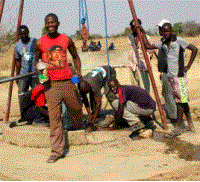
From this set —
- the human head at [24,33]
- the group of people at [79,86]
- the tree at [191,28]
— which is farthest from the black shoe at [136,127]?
the tree at [191,28]

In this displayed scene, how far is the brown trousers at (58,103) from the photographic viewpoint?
12.0ft

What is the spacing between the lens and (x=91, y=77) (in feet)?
16.4

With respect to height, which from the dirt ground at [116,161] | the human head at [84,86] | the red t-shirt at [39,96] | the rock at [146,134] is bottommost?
the dirt ground at [116,161]

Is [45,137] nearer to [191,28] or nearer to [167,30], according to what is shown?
[167,30]

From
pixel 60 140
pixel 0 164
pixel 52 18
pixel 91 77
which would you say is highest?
pixel 52 18

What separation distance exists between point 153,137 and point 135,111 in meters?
0.47

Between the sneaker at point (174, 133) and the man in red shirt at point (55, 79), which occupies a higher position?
the man in red shirt at point (55, 79)

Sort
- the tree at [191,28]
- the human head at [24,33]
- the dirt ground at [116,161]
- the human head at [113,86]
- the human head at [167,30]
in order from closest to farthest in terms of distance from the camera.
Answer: the dirt ground at [116,161] < the human head at [167,30] < the human head at [113,86] < the human head at [24,33] < the tree at [191,28]

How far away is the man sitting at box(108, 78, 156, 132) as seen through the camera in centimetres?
450

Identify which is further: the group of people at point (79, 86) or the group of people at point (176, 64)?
the group of people at point (176, 64)

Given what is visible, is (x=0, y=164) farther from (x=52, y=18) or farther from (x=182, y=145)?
(x=182, y=145)

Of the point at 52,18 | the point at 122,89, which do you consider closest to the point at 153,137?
the point at 122,89

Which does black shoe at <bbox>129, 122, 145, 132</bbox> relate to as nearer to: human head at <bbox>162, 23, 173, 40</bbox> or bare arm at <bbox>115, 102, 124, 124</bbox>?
bare arm at <bbox>115, 102, 124, 124</bbox>

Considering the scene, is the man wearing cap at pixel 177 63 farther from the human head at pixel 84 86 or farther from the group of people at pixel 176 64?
the human head at pixel 84 86
